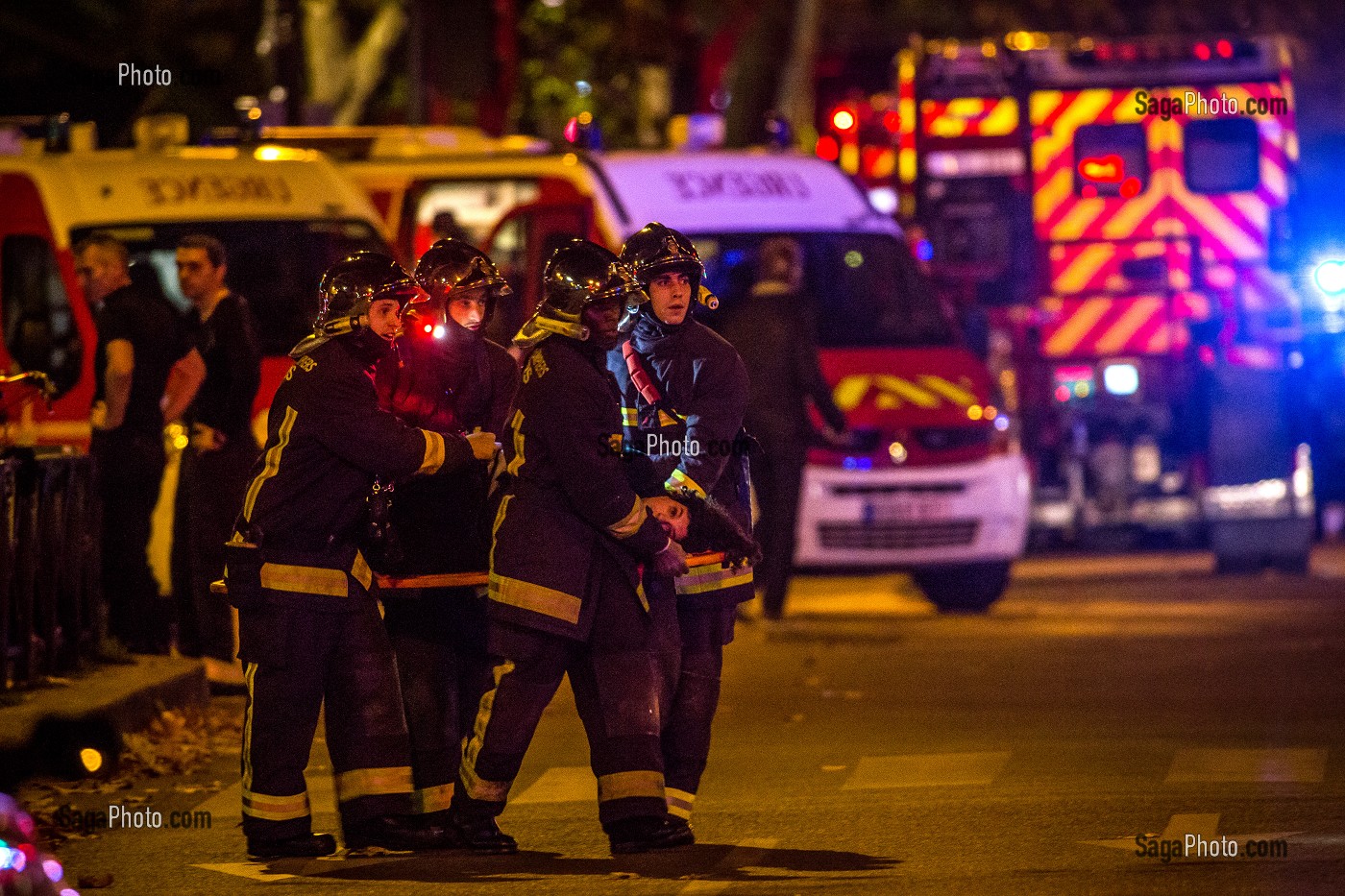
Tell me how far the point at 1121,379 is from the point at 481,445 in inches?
370

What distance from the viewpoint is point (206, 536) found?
446 inches

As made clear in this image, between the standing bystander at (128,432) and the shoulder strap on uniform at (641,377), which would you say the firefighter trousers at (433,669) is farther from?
the standing bystander at (128,432)

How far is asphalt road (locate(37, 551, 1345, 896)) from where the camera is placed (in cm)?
750

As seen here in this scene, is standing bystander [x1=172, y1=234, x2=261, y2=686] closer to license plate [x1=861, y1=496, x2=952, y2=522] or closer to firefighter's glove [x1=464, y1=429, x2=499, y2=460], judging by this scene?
firefighter's glove [x1=464, y1=429, x2=499, y2=460]

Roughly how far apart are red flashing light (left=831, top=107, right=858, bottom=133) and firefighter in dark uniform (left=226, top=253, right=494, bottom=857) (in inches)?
438

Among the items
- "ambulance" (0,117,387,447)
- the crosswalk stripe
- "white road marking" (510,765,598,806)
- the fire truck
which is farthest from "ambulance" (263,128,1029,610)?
the crosswalk stripe

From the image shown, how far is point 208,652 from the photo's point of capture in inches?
457

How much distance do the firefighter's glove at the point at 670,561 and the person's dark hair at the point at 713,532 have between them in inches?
10.7

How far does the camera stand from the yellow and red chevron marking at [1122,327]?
55.3 feet

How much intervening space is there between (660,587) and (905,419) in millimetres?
6599

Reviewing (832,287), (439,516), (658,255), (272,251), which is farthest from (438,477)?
(832,287)

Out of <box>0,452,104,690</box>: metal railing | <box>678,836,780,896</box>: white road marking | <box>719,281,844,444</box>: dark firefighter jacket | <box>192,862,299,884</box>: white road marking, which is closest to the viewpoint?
<box>678,836,780,896</box>: white road marking

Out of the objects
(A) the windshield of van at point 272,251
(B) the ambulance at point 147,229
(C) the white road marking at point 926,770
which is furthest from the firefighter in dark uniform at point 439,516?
(A) the windshield of van at point 272,251

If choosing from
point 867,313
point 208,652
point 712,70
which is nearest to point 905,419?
point 867,313
